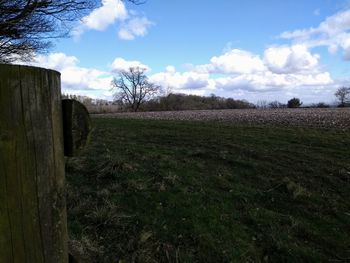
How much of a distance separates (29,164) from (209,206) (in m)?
4.01

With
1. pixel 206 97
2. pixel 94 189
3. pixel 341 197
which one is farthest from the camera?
pixel 206 97

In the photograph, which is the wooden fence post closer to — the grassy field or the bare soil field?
the grassy field

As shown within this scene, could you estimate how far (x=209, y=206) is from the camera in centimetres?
508

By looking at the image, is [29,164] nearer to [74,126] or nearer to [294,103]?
[74,126]

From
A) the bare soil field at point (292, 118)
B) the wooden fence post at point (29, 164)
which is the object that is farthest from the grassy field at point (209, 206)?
the bare soil field at point (292, 118)

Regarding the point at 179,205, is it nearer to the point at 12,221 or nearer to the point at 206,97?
the point at 12,221

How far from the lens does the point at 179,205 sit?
4977mm

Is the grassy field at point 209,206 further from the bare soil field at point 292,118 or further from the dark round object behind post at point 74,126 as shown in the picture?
the bare soil field at point 292,118

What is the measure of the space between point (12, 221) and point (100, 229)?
119 inches

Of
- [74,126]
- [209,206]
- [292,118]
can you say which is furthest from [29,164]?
[292,118]

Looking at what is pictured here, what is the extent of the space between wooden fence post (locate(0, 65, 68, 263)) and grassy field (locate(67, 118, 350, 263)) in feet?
6.99

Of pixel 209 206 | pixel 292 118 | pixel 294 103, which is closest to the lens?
pixel 209 206

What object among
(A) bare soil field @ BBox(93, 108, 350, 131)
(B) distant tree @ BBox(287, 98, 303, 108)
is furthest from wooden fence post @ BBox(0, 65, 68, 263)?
(B) distant tree @ BBox(287, 98, 303, 108)

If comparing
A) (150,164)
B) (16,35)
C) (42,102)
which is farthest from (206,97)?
(42,102)
